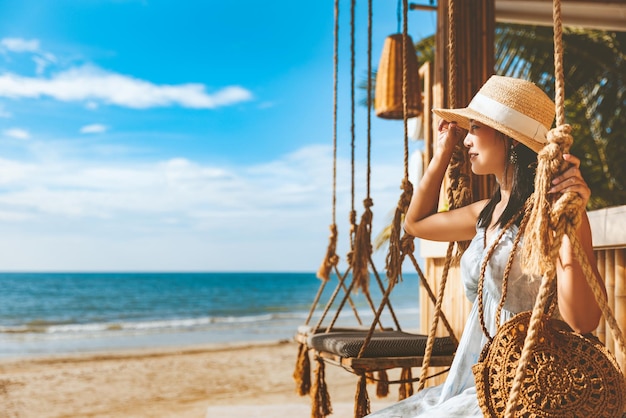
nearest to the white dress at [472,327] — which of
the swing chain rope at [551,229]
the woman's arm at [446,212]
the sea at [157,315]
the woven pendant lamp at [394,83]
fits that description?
the woman's arm at [446,212]

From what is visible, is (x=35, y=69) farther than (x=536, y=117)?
Yes

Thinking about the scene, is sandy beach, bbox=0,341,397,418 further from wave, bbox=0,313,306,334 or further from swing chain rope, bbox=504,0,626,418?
wave, bbox=0,313,306,334

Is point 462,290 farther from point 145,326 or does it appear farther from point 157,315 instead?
point 157,315

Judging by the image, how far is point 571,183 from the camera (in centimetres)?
100

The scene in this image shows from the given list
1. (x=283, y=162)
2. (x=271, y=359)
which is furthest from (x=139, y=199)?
(x=271, y=359)

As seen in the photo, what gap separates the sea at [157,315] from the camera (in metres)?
14.4

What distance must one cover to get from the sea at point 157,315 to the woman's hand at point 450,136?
33.9 inches

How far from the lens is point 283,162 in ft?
138

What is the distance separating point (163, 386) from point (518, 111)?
6638mm

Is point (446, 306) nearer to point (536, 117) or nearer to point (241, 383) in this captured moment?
point (536, 117)

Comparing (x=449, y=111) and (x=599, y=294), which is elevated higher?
(x=449, y=111)

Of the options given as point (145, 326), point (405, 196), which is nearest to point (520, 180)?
point (405, 196)

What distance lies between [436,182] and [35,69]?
40.6 meters

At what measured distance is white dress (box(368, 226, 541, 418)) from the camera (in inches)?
53.8
